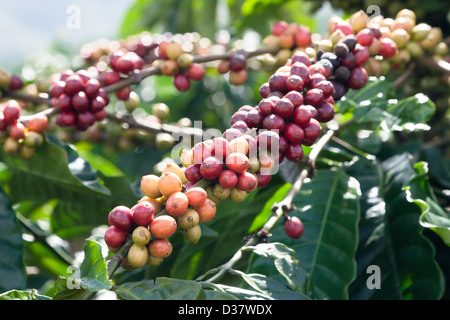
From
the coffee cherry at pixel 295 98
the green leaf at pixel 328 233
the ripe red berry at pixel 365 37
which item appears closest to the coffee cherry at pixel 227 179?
the coffee cherry at pixel 295 98

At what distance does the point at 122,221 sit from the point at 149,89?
84.4 inches

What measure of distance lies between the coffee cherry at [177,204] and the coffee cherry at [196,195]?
0.01 metres

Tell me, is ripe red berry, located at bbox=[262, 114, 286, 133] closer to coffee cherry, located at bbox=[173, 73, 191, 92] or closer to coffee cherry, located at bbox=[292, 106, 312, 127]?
coffee cherry, located at bbox=[292, 106, 312, 127]

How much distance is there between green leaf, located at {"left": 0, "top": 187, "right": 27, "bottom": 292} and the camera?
3.78 feet

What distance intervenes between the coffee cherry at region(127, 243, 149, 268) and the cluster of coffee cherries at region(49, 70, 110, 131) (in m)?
0.55

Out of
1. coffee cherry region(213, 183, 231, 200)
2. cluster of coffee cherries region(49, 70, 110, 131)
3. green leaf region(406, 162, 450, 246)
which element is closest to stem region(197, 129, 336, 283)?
coffee cherry region(213, 183, 231, 200)

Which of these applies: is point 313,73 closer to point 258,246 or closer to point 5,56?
point 258,246

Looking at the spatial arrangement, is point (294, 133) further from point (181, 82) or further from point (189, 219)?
point (181, 82)

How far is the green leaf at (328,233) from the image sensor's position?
3.61 ft

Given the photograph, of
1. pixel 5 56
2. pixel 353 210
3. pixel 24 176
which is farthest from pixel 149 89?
pixel 5 56

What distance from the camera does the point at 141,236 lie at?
81 cm

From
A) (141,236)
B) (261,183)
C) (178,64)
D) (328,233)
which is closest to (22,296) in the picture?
(141,236)

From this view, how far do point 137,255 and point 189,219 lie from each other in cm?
10

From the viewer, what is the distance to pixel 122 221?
2.71 feet
